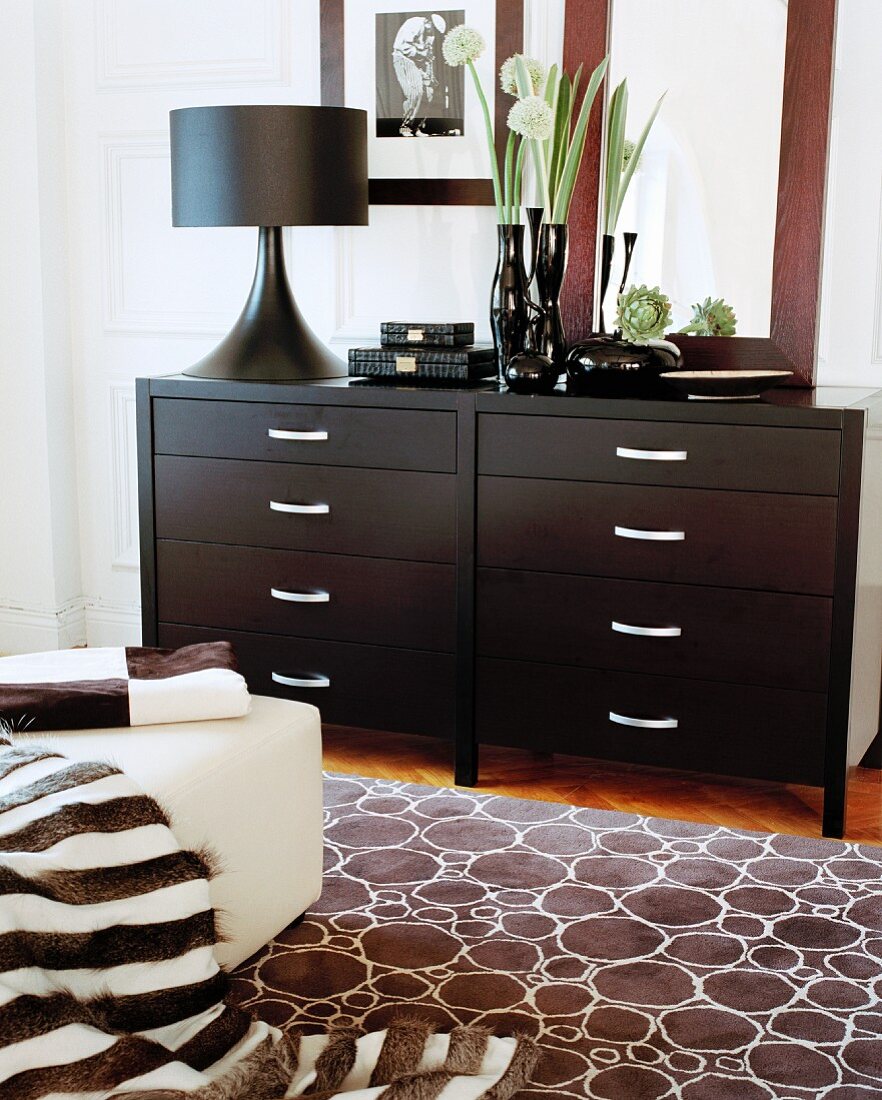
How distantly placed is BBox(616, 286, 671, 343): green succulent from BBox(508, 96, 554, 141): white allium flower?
399mm

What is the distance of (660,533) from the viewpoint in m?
2.65

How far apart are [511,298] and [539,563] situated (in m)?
0.62

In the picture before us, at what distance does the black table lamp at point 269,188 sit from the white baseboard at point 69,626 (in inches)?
40.0

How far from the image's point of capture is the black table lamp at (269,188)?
115 inches

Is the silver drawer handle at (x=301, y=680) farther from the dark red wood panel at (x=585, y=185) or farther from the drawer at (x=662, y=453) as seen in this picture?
the dark red wood panel at (x=585, y=185)

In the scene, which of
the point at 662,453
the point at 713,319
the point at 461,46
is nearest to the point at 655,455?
the point at 662,453

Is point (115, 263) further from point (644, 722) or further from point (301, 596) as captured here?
point (644, 722)


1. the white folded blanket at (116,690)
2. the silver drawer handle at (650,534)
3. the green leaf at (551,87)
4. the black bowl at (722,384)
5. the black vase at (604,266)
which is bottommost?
the white folded blanket at (116,690)

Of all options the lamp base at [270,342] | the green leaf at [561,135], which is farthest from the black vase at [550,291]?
the lamp base at [270,342]

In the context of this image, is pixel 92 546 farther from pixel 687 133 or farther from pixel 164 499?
pixel 687 133

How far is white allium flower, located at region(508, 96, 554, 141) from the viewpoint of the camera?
2844 millimetres

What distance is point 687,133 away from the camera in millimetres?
2934

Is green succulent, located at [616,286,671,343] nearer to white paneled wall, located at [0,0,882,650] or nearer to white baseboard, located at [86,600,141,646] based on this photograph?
white paneled wall, located at [0,0,882,650]

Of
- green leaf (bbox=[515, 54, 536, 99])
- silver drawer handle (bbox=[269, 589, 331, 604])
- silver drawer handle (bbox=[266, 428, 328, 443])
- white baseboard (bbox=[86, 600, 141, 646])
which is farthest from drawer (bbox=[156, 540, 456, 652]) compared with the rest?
green leaf (bbox=[515, 54, 536, 99])
